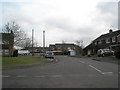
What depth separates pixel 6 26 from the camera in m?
44.3

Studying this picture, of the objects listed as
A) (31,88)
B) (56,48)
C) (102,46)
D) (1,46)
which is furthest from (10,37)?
(56,48)

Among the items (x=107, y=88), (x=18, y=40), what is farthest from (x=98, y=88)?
(x=18, y=40)

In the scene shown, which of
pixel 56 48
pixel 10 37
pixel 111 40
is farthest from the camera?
pixel 56 48

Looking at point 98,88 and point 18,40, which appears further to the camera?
point 18,40

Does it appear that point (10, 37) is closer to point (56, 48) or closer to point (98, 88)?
point (98, 88)

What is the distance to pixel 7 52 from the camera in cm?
5156

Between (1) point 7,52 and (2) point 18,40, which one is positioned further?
(1) point 7,52

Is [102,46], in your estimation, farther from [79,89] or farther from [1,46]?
[79,89]

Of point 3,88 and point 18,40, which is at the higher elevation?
point 18,40

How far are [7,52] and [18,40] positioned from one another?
922 cm

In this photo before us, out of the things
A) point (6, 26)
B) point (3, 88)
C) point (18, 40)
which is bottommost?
point (3, 88)

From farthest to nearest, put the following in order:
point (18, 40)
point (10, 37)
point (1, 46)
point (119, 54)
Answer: point (1, 46) → point (18, 40) → point (10, 37) → point (119, 54)

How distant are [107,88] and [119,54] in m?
23.3

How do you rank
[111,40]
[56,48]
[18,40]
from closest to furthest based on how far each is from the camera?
1. [18,40]
2. [111,40]
3. [56,48]
